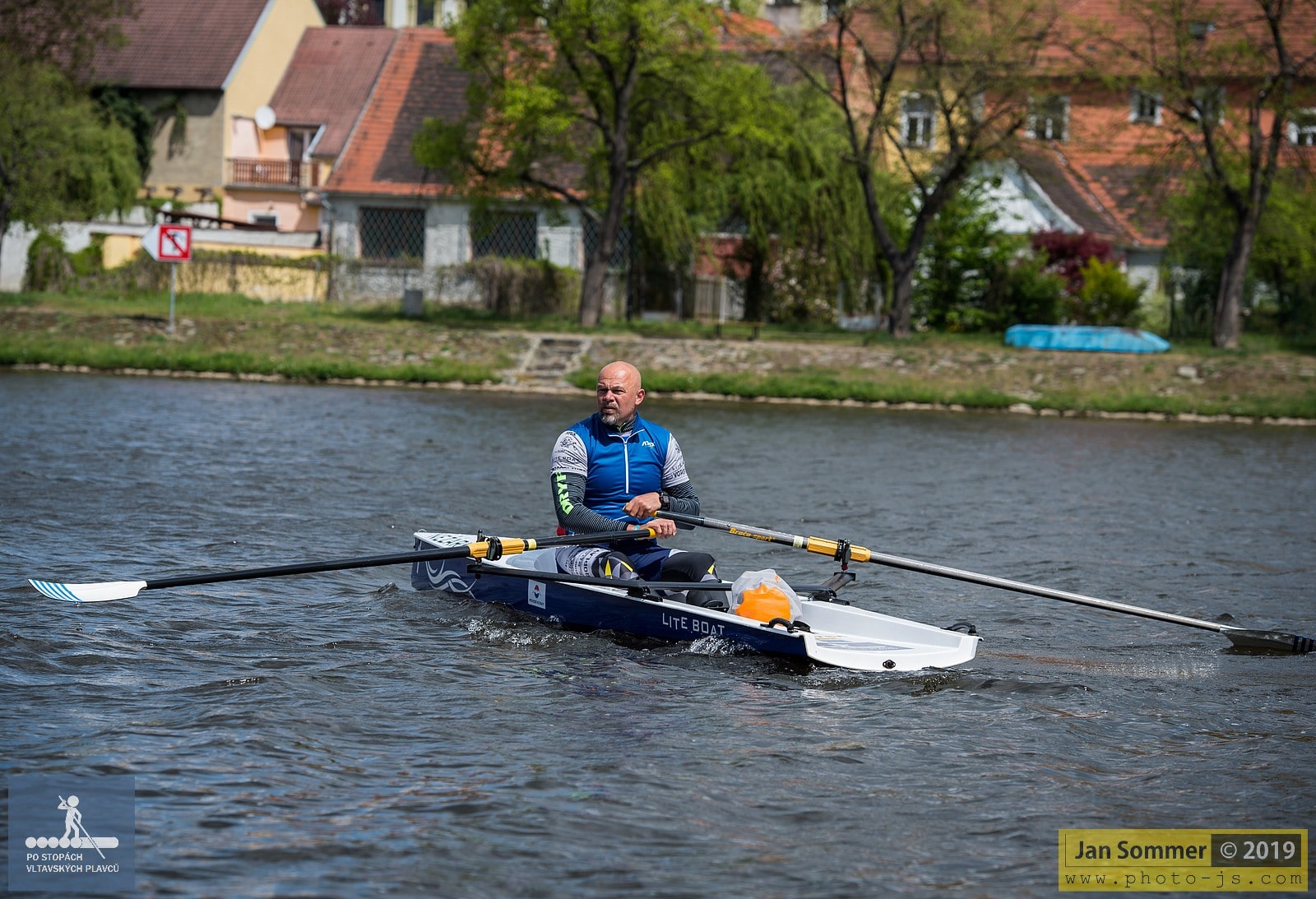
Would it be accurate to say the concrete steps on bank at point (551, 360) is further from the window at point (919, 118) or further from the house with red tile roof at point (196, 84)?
the house with red tile roof at point (196, 84)

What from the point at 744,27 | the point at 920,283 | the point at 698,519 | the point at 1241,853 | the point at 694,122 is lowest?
the point at 1241,853

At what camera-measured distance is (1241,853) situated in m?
5.90

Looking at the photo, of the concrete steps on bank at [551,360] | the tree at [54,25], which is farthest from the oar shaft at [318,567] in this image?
the tree at [54,25]

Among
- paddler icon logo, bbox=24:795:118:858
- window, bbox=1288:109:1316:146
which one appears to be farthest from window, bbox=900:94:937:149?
paddler icon logo, bbox=24:795:118:858

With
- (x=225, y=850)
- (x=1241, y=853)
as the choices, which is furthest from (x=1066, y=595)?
(x=225, y=850)

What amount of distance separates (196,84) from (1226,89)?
3120 centimetres

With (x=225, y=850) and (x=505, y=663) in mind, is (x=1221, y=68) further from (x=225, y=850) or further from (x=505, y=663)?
(x=225, y=850)

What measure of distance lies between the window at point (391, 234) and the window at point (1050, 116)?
61.9 ft

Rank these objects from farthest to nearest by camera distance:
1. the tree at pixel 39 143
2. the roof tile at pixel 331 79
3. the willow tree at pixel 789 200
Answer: the roof tile at pixel 331 79 < the willow tree at pixel 789 200 < the tree at pixel 39 143

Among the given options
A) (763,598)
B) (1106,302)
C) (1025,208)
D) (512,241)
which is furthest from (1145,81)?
(763,598)

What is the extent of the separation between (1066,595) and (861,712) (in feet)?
7.21

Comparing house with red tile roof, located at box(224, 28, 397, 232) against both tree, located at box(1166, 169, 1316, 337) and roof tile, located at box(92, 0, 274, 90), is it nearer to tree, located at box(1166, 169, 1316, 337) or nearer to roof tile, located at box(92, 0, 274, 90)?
roof tile, located at box(92, 0, 274, 90)

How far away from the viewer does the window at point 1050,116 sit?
1220 inches

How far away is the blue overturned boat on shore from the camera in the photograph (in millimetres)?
30719
